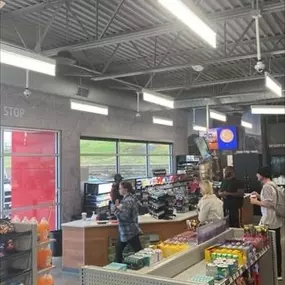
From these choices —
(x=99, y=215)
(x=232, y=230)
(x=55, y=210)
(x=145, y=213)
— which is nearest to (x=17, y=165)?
(x=55, y=210)

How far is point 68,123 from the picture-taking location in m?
9.04

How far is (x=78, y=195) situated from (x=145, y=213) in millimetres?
2269

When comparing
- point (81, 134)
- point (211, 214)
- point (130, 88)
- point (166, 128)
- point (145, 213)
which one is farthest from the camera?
point (166, 128)

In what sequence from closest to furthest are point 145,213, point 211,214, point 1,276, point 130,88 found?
point 1,276 < point 211,214 < point 145,213 < point 130,88

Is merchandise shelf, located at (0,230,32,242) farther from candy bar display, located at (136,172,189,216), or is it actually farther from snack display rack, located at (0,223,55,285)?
candy bar display, located at (136,172,189,216)

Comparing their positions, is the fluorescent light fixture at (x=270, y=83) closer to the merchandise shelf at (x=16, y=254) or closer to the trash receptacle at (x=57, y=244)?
the merchandise shelf at (x=16, y=254)

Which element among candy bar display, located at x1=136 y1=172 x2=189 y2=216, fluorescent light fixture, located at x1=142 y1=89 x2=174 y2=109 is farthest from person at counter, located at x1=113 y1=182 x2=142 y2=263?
fluorescent light fixture, located at x1=142 y1=89 x2=174 y2=109

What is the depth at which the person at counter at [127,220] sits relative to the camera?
5539mm

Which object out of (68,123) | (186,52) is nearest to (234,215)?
(186,52)

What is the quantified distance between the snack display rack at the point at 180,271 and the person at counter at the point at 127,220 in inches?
64.9

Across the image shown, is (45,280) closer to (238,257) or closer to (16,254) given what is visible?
(16,254)

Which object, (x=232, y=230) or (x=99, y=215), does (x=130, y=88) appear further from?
(x=232, y=230)

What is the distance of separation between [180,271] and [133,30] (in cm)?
421

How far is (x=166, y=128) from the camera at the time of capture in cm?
1368
